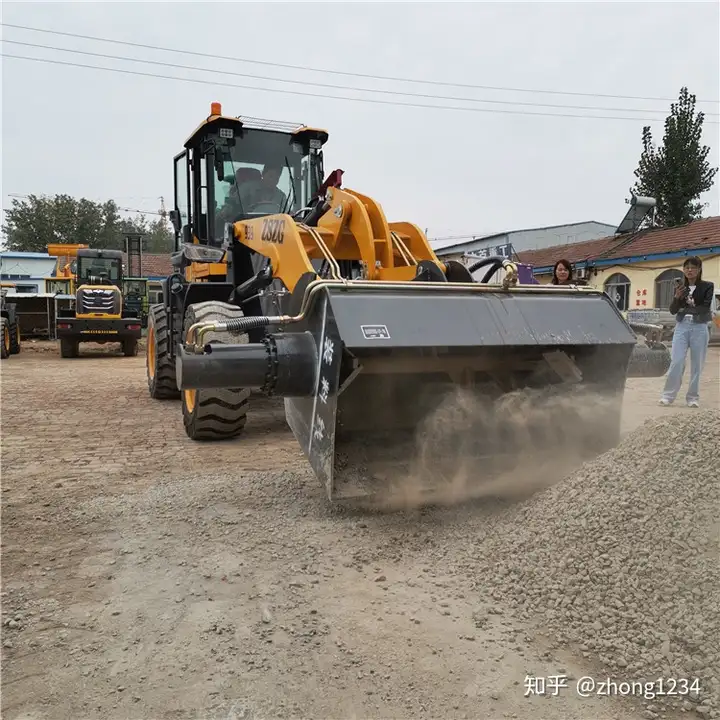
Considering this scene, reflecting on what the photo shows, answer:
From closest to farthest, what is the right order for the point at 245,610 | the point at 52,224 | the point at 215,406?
the point at 245,610
the point at 215,406
the point at 52,224

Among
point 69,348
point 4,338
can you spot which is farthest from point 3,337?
point 69,348

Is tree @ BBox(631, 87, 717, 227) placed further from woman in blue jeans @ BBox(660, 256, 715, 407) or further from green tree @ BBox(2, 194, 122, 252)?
green tree @ BBox(2, 194, 122, 252)

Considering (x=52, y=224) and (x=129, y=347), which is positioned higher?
(x=52, y=224)

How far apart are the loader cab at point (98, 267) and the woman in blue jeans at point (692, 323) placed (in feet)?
44.4

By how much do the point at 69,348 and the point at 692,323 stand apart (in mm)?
12630

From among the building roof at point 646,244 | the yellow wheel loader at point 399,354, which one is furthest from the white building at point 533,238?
the yellow wheel loader at point 399,354

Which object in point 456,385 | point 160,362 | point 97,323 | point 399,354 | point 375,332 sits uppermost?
point 375,332

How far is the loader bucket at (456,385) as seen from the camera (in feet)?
10.5

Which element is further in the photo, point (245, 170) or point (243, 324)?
point (245, 170)

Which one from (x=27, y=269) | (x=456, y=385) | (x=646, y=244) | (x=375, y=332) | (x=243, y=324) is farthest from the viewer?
(x=27, y=269)

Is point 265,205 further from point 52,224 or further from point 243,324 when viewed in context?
point 52,224

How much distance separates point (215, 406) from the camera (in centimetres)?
516

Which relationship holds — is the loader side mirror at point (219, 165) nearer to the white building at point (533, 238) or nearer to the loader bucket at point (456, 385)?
the loader bucket at point (456, 385)

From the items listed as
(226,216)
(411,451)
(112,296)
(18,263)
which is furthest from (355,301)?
(18,263)
